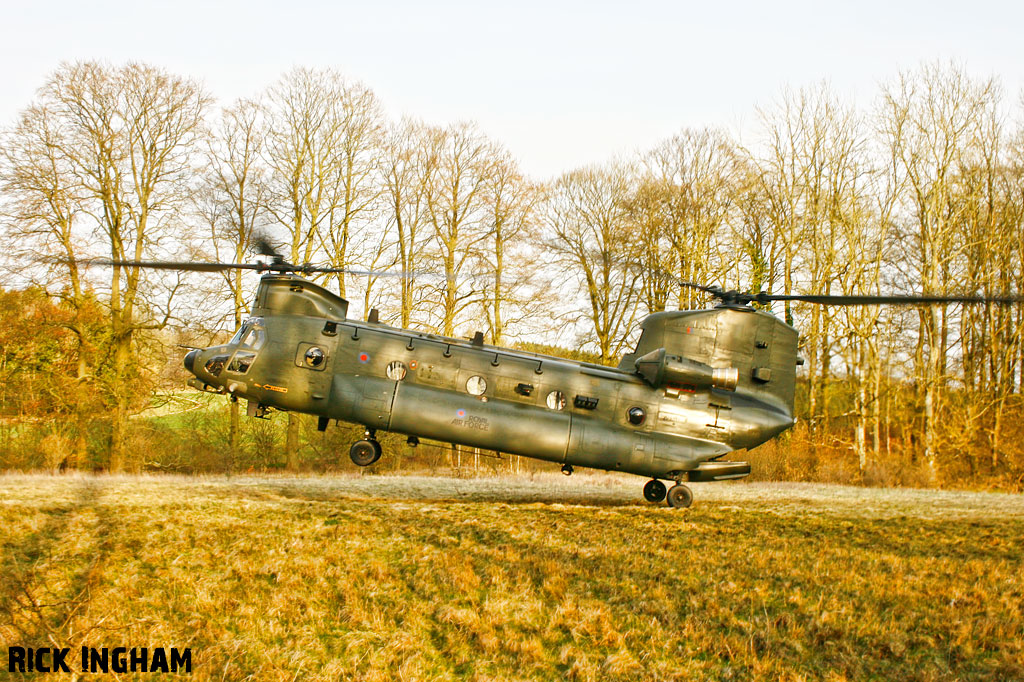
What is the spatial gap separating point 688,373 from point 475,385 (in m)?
4.52

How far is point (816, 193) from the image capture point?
100 ft

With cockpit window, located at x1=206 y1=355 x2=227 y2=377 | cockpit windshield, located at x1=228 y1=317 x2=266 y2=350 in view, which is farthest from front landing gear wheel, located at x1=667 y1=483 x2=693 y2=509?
cockpit window, located at x1=206 y1=355 x2=227 y2=377

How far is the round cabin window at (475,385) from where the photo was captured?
1445 centimetres

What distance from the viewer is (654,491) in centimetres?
1603

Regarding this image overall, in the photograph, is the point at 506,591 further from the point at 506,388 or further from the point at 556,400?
the point at 556,400

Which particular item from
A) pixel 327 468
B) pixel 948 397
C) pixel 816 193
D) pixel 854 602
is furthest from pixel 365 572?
pixel 948 397

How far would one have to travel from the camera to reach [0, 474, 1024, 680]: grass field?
6836 mm

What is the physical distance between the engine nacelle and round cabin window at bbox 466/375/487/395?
3.70 m

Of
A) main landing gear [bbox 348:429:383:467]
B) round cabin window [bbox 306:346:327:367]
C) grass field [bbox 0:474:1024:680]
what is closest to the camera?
grass field [bbox 0:474:1024:680]

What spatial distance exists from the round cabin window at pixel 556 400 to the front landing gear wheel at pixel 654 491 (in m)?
3.12

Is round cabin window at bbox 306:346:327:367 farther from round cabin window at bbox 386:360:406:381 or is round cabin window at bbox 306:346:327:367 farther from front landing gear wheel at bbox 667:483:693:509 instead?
front landing gear wheel at bbox 667:483:693:509

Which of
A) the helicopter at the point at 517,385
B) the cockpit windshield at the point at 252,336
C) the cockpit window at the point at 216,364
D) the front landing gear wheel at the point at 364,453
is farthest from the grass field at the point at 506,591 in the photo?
the cockpit windshield at the point at 252,336

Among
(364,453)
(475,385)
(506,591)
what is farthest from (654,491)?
(506,591)

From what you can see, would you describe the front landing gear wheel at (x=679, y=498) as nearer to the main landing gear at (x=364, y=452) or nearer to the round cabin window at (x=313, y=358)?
the main landing gear at (x=364, y=452)
